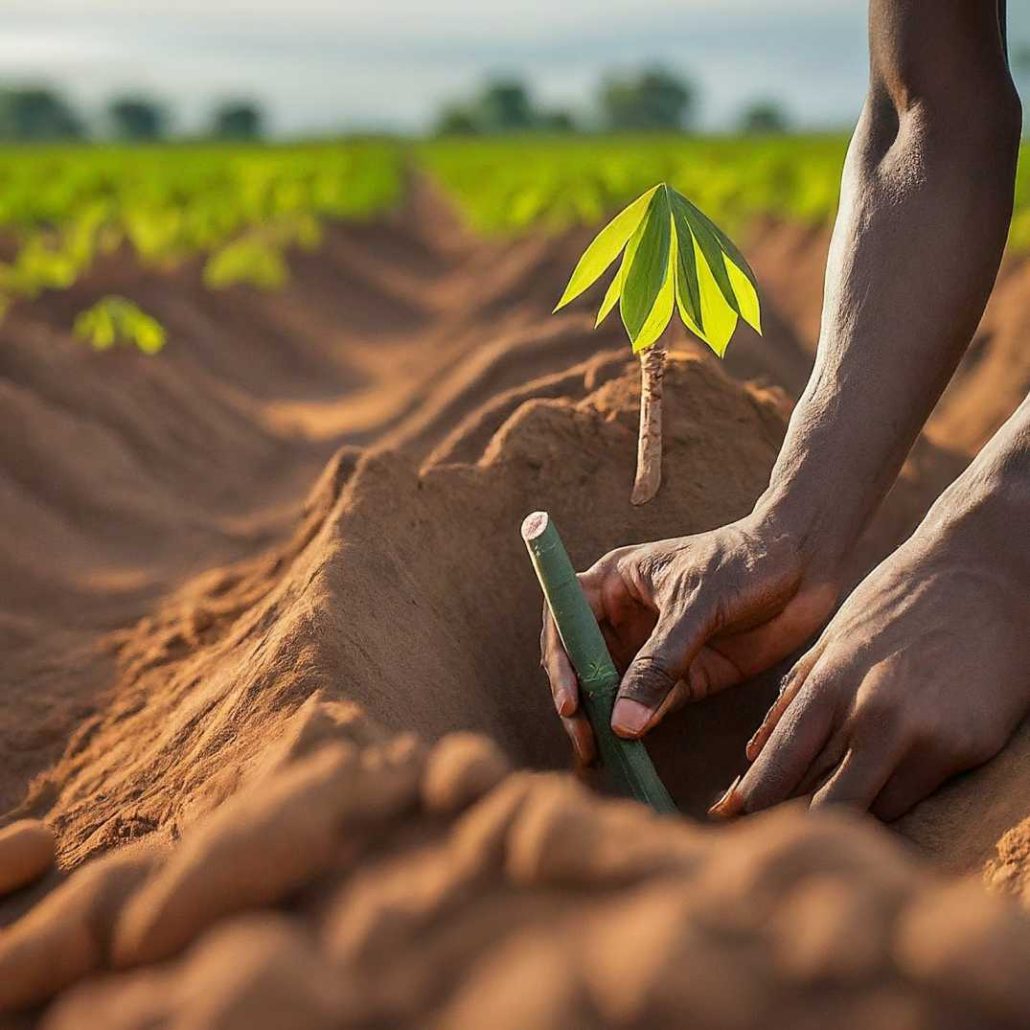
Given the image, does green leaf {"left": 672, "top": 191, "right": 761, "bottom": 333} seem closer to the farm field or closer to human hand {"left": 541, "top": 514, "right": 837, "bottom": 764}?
human hand {"left": 541, "top": 514, "right": 837, "bottom": 764}

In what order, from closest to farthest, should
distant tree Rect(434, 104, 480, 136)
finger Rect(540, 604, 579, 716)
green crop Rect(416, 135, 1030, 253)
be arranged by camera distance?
finger Rect(540, 604, 579, 716) < green crop Rect(416, 135, 1030, 253) < distant tree Rect(434, 104, 480, 136)

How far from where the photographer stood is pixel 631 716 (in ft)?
5.93

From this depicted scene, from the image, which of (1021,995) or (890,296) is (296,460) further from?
(1021,995)

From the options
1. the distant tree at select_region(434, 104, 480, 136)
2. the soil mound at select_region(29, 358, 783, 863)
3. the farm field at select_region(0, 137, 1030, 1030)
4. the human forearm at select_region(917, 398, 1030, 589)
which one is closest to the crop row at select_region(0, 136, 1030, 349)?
the farm field at select_region(0, 137, 1030, 1030)

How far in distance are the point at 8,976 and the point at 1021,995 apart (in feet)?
2.71

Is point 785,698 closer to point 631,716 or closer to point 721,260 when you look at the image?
point 631,716

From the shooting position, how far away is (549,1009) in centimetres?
75

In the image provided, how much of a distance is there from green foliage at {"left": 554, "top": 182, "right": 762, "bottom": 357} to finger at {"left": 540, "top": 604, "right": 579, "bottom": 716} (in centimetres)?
47

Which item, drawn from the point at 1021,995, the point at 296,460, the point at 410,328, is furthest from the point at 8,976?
the point at 410,328

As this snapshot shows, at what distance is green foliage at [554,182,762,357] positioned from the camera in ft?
6.48

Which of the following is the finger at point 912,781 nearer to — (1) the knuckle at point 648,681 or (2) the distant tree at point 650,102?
(1) the knuckle at point 648,681

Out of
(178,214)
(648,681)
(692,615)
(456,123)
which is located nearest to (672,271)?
(692,615)

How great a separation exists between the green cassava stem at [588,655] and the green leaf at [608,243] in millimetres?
364

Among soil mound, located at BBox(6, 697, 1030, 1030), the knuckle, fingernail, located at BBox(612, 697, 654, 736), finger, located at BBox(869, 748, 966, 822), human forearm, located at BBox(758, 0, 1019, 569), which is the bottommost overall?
finger, located at BBox(869, 748, 966, 822)
